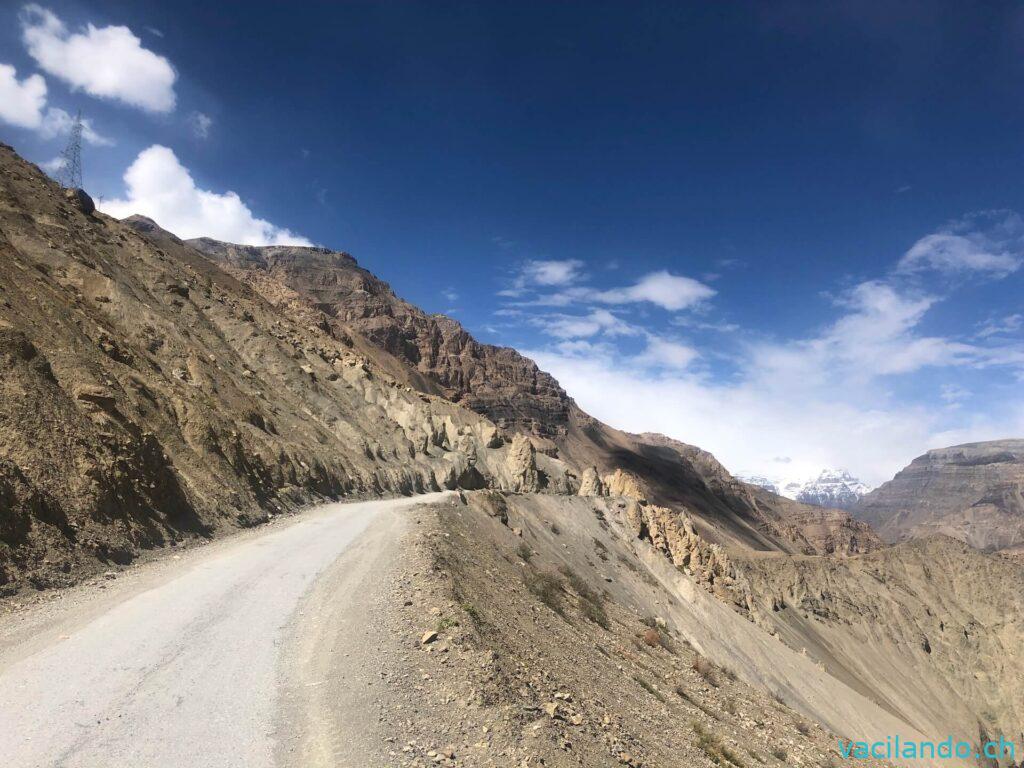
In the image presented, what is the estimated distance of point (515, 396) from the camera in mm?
162375

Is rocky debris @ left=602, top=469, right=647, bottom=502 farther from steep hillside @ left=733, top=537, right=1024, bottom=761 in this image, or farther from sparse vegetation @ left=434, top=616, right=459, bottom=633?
sparse vegetation @ left=434, top=616, right=459, bottom=633

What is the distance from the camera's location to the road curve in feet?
17.6

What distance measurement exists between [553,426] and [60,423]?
490 feet

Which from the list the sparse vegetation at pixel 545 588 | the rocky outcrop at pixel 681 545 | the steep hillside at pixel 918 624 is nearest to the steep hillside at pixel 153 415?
the sparse vegetation at pixel 545 588

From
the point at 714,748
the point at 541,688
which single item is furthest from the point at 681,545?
the point at 541,688

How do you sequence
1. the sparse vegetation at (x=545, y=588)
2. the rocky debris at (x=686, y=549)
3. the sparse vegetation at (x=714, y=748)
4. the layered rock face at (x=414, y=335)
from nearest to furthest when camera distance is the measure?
the sparse vegetation at (x=714, y=748) < the sparse vegetation at (x=545, y=588) < the rocky debris at (x=686, y=549) < the layered rock face at (x=414, y=335)

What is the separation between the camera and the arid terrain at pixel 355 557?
22.9 feet

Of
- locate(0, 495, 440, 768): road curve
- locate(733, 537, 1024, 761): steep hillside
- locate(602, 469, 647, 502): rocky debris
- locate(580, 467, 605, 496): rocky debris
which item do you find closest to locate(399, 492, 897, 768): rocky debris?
locate(0, 495, 440, 768): road curve

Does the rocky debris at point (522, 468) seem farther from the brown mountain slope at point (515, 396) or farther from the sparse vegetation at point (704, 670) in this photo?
the brown mountain slope at point (515, 396)

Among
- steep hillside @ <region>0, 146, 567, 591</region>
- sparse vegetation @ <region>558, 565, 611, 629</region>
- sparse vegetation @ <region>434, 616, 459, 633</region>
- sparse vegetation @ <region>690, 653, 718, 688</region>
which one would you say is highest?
steep hillside @ <region>0, 146, 567, 591</region>

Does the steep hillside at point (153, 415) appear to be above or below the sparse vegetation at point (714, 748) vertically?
above

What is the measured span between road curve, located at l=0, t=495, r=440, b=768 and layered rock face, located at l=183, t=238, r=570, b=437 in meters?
99.1

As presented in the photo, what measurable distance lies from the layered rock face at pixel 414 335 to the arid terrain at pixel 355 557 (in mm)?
73112

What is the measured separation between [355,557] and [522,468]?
111ft
